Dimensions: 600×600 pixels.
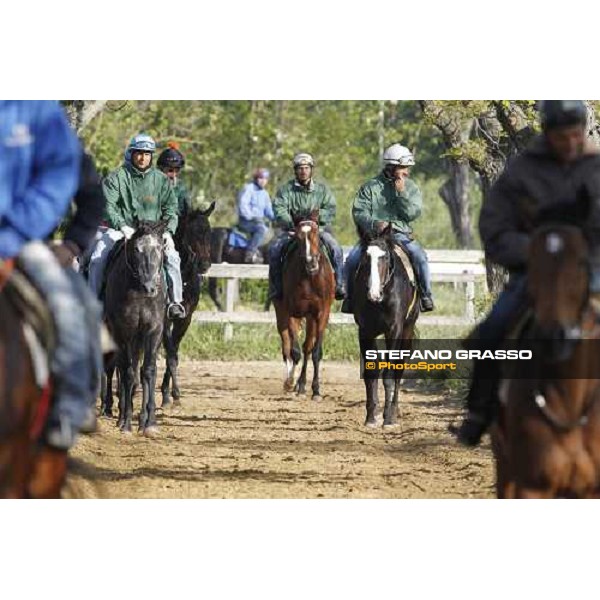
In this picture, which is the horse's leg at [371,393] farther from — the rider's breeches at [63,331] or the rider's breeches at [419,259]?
the rider's breeches at [63,331]

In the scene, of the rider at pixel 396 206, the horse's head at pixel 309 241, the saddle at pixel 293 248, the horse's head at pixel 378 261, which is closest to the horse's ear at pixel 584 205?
the rider at pixel 396 206

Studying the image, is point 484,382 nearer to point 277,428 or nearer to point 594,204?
point 594,204

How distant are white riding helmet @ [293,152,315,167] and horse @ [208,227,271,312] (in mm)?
2100

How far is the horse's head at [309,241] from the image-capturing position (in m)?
16.5

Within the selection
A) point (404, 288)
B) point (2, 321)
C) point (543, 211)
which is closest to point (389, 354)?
point (404, 288)

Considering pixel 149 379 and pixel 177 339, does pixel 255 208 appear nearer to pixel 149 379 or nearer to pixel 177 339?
pixel 177 339

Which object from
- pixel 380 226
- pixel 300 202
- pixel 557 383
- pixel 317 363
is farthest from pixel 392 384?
pixel 557 383

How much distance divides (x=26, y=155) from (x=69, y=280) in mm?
664

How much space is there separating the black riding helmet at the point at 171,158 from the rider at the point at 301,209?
924 mm

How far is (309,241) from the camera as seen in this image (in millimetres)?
16922

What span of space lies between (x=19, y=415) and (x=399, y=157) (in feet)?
17.4

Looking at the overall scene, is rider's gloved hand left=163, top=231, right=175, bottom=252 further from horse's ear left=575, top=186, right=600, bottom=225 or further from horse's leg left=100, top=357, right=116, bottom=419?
horse's ear left=575, top=186, right=600, bottom=225
